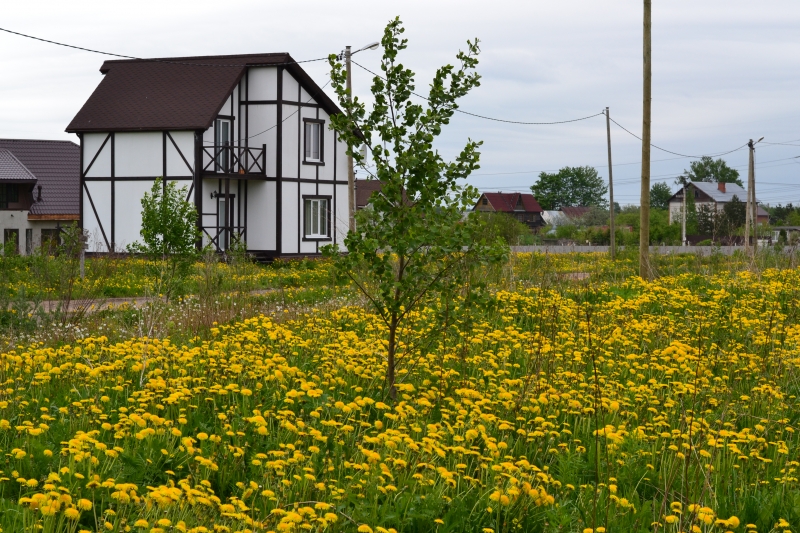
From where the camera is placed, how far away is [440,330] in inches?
285

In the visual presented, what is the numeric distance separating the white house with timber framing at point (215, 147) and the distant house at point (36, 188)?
9.23 m

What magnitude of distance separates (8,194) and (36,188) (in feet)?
6.32

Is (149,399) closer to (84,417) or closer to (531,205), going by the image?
(84,417)

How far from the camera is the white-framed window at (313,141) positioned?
108 ft


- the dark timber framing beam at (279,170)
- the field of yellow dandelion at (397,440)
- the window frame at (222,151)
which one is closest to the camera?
the field of yellow dandelion at (397,440)

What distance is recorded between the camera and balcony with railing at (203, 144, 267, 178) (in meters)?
30.5

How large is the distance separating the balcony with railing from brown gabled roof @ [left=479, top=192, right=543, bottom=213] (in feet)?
223

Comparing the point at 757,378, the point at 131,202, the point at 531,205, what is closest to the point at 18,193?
the point at 131,202

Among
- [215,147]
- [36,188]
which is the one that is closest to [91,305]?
[215,147]

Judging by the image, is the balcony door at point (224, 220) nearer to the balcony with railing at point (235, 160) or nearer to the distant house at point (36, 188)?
the balcony with railing at point (235, 160)

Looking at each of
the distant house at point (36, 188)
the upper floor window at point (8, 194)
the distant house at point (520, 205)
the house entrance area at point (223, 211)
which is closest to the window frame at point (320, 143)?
A: the house entrance area at point (223, 211)

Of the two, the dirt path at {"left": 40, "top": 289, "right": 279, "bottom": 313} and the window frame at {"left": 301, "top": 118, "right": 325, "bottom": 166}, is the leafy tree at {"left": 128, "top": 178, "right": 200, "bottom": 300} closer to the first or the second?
the dirt path at {"left": 40, "top": 289, "right": 279, "bottom": 313}

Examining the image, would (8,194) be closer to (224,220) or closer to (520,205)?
(224,220)

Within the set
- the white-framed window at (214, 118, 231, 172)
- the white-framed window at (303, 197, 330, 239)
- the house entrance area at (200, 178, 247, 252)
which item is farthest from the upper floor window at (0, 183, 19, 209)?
the white-framed window at (303, 197, 330, 239)
